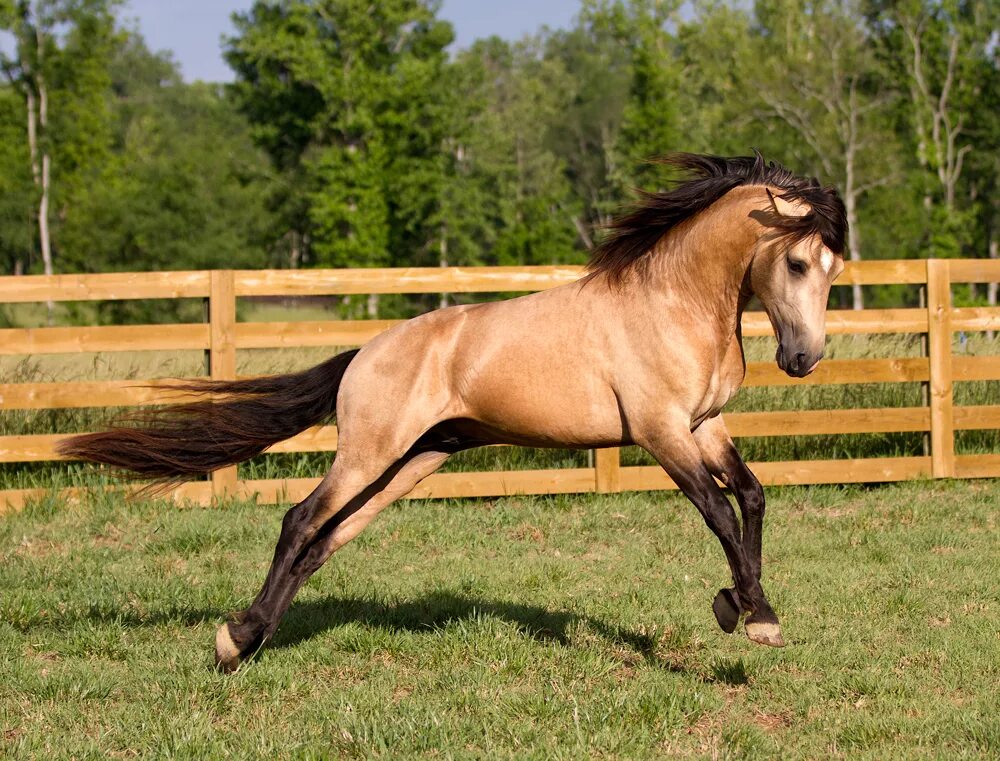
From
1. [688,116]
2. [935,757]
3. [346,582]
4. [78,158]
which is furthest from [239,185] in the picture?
[935,757]

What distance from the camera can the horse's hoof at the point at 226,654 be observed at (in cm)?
481

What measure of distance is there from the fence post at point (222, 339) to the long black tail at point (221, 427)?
2691mm

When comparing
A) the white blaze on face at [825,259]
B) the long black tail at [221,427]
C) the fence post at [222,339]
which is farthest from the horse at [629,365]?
the fence post at [222,339]

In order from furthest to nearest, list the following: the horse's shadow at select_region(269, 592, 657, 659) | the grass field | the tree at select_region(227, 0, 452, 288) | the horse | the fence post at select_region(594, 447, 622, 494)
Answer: the tree at select_region(227, 0, 452, 288) → the fence post at select_region(594, 447, 622, 494) → the horse's shadow at select_region(269, 592, 657, 659) → the horse → the grass field

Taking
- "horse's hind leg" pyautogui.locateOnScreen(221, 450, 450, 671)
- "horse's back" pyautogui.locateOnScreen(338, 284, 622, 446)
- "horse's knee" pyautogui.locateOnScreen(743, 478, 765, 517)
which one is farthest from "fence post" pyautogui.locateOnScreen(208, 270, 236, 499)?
"horse's knee" pyautogui.locateOnScreen(743, 478, 765, 517)

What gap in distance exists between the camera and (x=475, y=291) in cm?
856

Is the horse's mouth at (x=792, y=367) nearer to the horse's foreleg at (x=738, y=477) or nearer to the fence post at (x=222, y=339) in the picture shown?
the horse's foreleg at (x=738, y=477)

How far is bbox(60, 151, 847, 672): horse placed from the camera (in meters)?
4.55

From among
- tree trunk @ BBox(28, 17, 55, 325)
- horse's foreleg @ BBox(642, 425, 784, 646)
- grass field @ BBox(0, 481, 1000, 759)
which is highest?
tree trunk @ BBox(28, 17, 55, 325)

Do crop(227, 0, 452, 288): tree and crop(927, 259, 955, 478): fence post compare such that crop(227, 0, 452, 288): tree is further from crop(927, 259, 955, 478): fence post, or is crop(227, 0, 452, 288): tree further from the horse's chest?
the horse's chest

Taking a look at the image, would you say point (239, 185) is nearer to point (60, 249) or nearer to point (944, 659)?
point (60, 249)

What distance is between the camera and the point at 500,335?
5.02 metres

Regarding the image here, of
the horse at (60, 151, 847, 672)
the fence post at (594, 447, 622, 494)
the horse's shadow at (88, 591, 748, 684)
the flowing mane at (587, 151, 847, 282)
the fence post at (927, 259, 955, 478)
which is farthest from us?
the fence post at (927, 259, 955, 478)

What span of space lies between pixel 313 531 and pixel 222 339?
3751 mm
